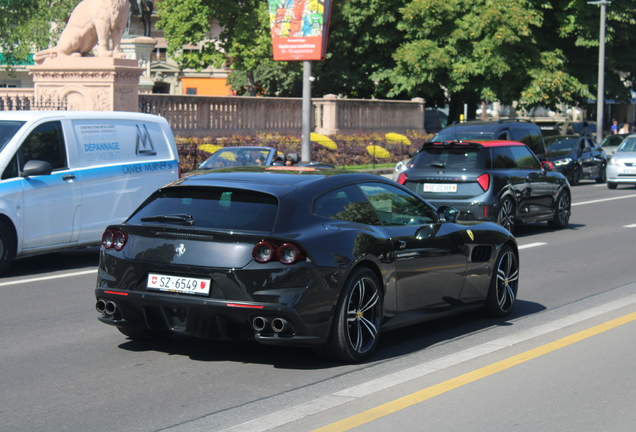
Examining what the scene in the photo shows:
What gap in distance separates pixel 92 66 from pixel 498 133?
11.0 meters

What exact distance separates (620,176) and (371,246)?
2265cm

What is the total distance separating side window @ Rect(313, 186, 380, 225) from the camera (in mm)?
6453

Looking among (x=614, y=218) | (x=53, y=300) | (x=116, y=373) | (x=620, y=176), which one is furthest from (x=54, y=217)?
(x=620, y=176)

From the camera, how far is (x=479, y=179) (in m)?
14.4

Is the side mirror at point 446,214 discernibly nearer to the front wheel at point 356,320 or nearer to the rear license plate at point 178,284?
the front wheel at point 356,320

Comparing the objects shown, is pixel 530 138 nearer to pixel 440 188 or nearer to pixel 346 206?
pixel 440 188

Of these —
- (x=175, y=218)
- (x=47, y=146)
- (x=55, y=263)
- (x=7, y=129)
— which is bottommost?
(x=55, y=263)

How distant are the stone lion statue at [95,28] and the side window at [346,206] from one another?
18077 mm

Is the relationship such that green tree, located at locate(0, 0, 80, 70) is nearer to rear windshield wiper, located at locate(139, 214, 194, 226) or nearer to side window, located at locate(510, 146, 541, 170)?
side window, located at locate(510, 146, 541, 170)

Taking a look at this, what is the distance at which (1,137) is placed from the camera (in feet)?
35.2

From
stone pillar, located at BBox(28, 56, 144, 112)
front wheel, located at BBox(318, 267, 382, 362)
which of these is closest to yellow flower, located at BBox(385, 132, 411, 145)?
stone pillar, located at BBox(28, 56, 144, 112)

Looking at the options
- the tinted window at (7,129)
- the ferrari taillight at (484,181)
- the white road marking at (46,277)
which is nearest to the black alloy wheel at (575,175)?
the ferrari taillight at (484,181)

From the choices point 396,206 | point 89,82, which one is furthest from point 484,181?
point 89,82

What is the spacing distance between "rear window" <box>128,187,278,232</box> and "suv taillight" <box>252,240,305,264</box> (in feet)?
0.51
